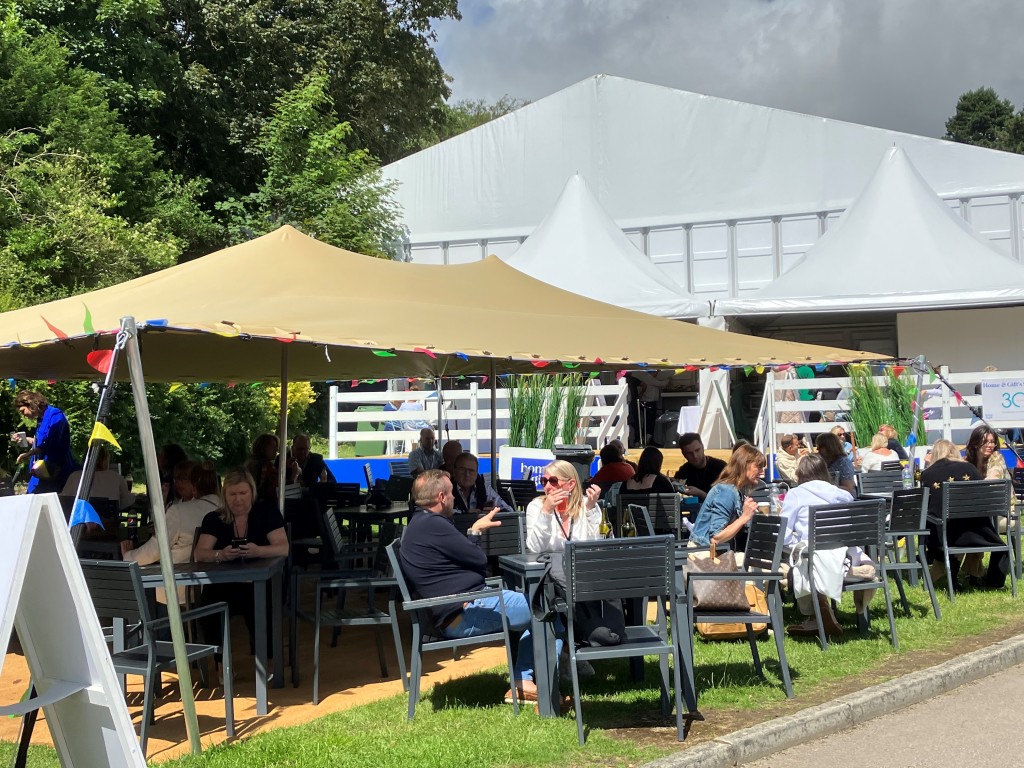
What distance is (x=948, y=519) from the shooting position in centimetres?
759

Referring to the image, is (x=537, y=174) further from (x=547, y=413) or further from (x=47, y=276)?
(x=47, y=276)

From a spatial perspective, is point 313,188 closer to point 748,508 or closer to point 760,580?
point 748,508

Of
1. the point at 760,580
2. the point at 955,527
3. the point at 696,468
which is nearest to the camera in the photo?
the point at 760,580

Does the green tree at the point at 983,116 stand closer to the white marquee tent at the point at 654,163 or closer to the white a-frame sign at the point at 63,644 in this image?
the white marquee tent at the point at 654,163

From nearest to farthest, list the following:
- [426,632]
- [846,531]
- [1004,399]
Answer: [426,632], [846,531], [1004,399]

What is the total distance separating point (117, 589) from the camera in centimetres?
470

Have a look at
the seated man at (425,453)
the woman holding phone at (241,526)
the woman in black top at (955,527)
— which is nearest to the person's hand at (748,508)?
the woman in black top at (955,527)

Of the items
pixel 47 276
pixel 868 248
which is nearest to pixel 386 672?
pixel 47 276

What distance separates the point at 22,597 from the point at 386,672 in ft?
9.67

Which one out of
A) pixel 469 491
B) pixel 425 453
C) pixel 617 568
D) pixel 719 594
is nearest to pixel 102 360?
pixel 617 568

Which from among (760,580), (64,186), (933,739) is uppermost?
(64,186)

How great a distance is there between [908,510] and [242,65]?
19.7 metres

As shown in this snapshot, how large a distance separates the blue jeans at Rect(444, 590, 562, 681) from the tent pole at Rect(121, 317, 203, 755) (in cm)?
125

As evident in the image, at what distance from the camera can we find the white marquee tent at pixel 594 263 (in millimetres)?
15383
